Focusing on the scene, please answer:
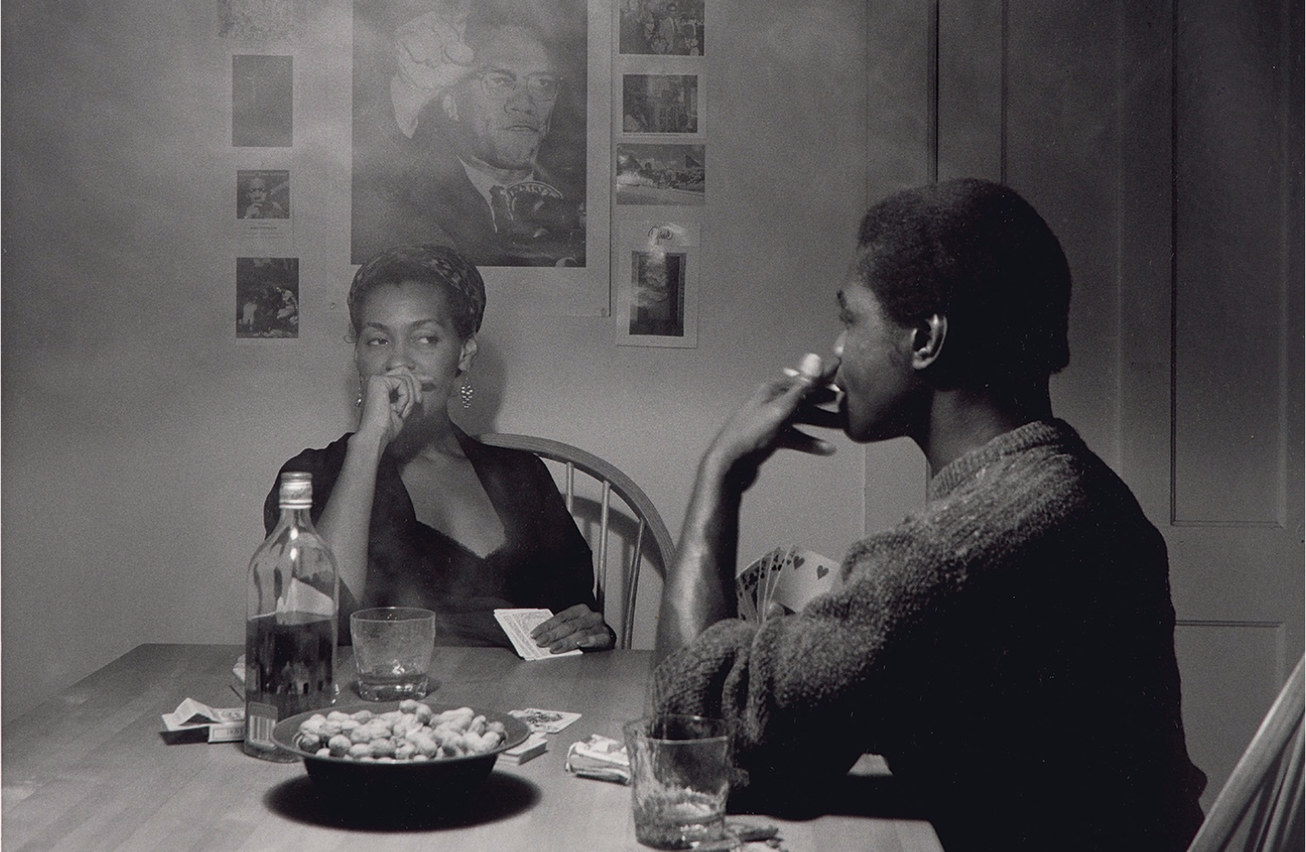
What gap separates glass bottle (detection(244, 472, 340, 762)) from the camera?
2.73ft

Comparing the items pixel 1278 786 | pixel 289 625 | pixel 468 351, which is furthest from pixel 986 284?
pixel 468 351

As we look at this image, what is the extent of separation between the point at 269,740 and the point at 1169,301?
1149 mm

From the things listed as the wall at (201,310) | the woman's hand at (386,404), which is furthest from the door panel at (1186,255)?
the woman's hand at (386,404)

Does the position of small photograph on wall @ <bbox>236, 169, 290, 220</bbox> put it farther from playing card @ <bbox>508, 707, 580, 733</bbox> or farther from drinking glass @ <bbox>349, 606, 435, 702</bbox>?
playing card @ <bbox>508, 707, 580, 733</bbox>

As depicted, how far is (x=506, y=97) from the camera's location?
1.42 meters

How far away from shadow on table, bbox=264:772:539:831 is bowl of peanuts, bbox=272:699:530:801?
0.04ft

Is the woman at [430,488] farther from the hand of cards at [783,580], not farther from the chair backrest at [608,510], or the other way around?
the hand of cards at [783,580]

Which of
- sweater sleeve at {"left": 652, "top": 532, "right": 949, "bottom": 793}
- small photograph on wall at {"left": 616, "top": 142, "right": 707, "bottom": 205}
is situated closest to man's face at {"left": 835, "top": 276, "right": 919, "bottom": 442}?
sweater sleeve at {"left": 652, "top": 532, "right": 949, "bottom": 793}

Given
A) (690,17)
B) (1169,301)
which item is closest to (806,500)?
(1169,301)

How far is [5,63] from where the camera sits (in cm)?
138

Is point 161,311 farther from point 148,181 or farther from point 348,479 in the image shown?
point 348,479

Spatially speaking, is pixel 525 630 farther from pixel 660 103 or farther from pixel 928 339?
pixel 660 103

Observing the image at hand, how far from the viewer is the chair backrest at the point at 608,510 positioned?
1506 mm

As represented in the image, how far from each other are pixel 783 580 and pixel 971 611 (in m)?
0.69
